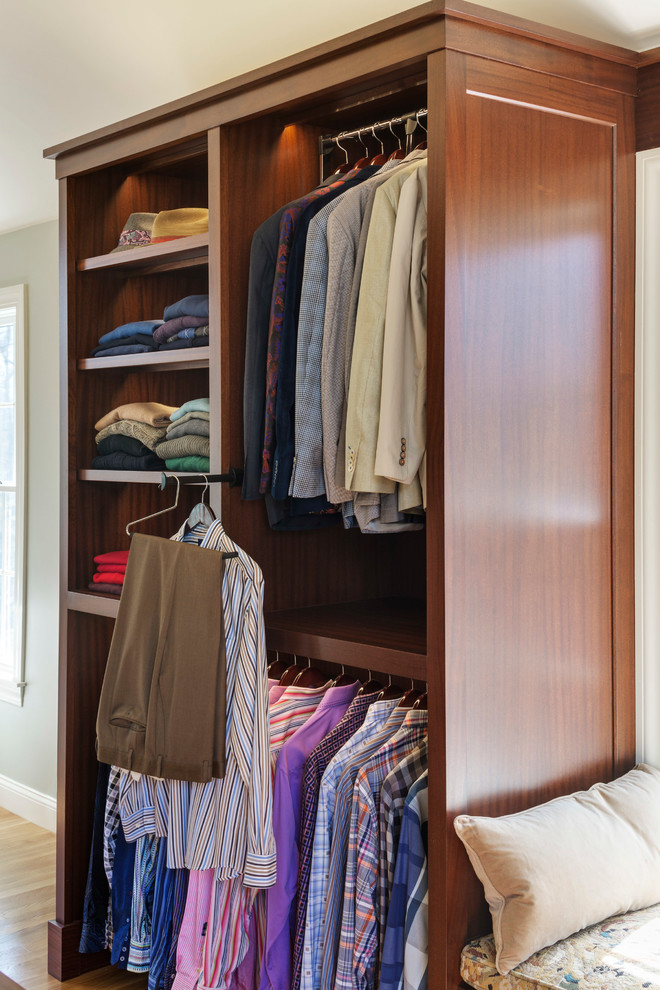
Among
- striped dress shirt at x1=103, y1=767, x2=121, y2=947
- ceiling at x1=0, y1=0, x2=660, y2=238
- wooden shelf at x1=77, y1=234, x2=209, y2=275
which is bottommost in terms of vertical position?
striped dress shirt at x1=103, y1=767, x2=121, y2=947

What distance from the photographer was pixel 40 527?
400cm

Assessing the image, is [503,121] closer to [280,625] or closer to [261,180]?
[261,180]

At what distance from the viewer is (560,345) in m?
Result: 2.05

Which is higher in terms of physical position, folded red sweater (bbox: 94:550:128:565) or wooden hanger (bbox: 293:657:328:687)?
folded red sweater (bbox: 94:550:128:565)

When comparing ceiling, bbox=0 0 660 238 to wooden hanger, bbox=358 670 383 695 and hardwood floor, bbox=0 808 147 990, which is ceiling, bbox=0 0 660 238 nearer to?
wooden hanger, bbox=358 670 383 695

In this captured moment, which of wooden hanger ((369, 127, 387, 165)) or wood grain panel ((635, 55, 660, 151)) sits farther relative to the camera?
wooden hanger ((369, 127, 387, 165))

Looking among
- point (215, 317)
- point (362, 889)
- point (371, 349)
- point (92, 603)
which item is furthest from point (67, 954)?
point (371, 349)

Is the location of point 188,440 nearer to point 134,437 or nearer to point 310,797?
point 134,437

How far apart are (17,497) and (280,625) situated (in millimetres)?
2212

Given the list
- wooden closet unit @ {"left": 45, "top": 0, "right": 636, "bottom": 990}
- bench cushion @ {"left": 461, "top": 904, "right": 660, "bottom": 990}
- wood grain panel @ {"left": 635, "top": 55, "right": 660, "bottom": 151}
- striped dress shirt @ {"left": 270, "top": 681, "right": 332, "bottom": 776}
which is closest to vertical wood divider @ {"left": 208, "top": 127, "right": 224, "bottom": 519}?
wooden closet unit @ {"left": 45, "top": 0, "right": 636, "bottom": 990}

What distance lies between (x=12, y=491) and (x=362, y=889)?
2.89 metres

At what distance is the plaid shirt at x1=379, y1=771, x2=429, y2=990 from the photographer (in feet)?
6.11

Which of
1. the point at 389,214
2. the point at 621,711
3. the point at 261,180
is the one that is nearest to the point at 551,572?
the point at 621,711

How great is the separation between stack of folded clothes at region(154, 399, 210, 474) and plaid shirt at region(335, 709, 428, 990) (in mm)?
947
